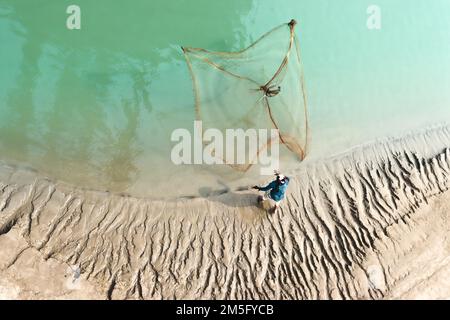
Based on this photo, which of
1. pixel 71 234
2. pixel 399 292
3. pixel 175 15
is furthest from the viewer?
pixel 175 15

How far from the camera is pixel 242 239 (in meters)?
7.16

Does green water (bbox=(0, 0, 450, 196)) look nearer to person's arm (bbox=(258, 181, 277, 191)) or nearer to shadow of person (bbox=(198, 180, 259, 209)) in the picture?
shadow of person (bbox=(198, 180, 259, 209))

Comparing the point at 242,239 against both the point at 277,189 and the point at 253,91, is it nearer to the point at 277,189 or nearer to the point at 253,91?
the point at 277,189

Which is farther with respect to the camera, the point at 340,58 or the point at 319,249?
the point at 340,58

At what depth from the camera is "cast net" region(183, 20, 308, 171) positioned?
7.89 meters

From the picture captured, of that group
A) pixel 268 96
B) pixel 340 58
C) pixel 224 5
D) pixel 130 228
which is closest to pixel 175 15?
pixel 224 5

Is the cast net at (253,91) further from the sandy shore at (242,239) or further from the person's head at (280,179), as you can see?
the person's head at (280,179)

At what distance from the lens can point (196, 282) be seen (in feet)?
21.7

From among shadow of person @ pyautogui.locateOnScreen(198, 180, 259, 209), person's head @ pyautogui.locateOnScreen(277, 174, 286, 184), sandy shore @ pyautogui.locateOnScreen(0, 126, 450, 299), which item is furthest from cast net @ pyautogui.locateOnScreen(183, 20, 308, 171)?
person's head @ pyautogui.locateOnScreen(277, 174, 286, 184)

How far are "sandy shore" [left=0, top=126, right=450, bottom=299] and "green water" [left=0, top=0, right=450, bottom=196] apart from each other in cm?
66

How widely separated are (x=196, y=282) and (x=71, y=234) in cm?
262

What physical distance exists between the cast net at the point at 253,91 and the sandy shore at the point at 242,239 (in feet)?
3.23

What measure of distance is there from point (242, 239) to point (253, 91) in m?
3.27

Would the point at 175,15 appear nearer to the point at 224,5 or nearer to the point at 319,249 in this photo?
the point at 224,5
